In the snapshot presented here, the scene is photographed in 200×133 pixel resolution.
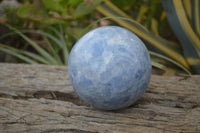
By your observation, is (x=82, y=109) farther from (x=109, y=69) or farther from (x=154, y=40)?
(x=154, y=40)

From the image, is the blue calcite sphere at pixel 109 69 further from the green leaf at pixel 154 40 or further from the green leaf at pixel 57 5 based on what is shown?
the green leaf at pixel 57 5

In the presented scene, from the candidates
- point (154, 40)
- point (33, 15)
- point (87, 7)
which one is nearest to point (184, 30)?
point (154, 40)

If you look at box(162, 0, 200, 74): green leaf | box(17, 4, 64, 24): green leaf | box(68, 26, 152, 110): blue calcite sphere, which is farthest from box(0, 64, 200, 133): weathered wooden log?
box(17, 4, 64, 24): green leaf

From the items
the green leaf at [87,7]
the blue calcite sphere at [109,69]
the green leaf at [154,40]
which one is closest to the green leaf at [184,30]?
the green leaf at [154,40]

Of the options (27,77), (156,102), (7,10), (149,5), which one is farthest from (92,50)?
(7,10)

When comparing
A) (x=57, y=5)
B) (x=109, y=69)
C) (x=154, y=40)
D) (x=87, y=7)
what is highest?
(x=57, y=5)

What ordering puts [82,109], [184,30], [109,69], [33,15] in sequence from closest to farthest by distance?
[109,69] → [82,109] → [184,30] → [33,15]
